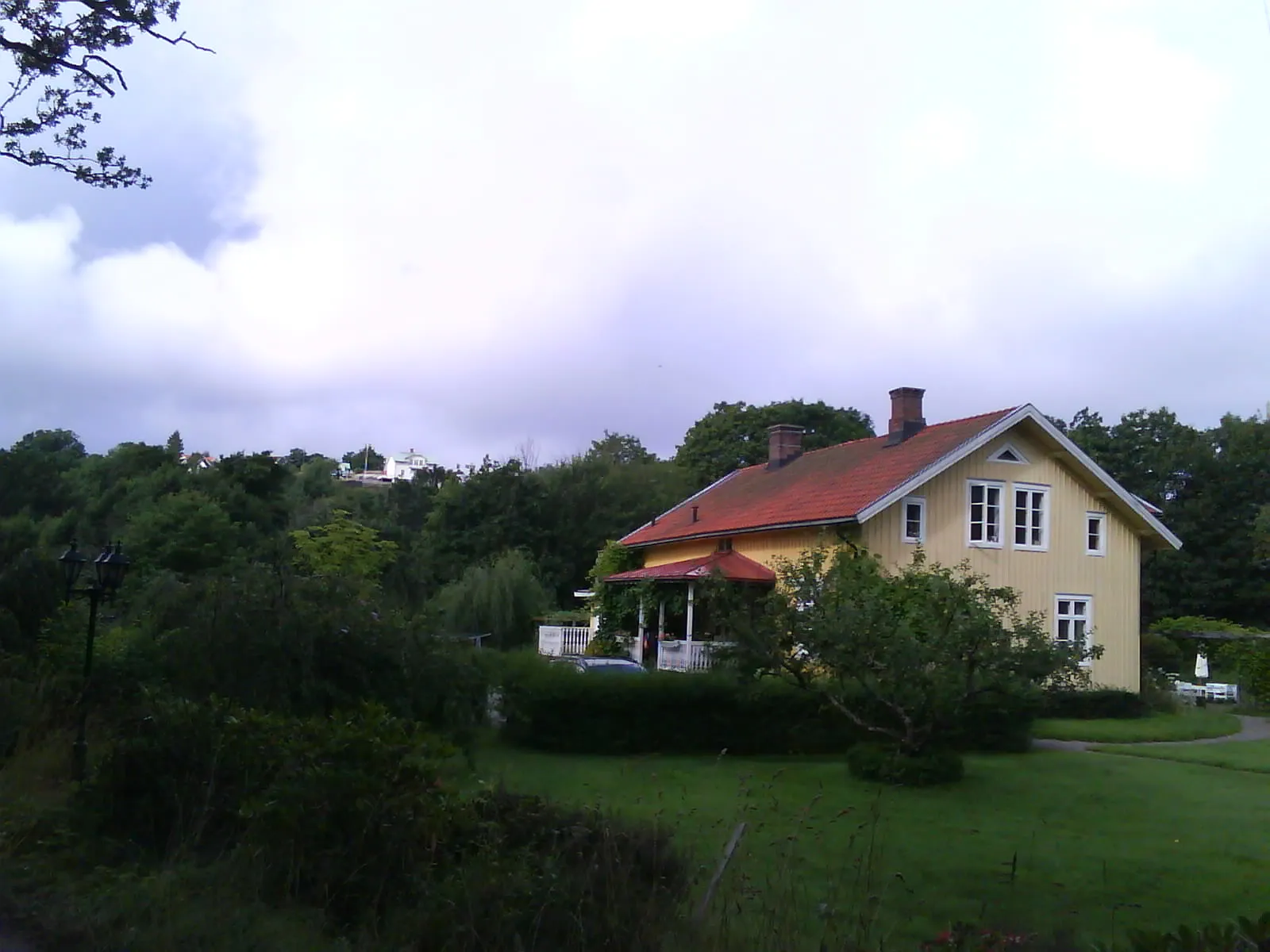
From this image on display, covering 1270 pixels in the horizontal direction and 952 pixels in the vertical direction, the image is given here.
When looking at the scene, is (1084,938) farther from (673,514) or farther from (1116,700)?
(673,514)

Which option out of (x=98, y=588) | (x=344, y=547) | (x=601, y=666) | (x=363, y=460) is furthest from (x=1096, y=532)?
(x=363, y=460)

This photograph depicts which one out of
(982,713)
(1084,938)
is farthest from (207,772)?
(982,713)

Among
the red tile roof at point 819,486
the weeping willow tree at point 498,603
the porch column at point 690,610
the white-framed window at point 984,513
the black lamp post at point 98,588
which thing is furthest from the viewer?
the weeping willow tree at point 498,603

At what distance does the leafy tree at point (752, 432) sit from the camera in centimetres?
5950

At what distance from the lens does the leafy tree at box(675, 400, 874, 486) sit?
5950 centimetres

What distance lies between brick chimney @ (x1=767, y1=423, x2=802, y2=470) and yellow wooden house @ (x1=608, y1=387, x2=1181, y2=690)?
3.80m

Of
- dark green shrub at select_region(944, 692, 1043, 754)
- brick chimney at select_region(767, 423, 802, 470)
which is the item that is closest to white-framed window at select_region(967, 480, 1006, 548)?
brick chimney at select_region(767, 423, 802, 470)

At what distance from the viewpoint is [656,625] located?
31.6 meters

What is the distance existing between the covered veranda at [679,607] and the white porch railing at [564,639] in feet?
7.19

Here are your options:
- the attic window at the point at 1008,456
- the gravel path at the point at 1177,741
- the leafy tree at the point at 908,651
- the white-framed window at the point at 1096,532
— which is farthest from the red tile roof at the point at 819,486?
the leafy tree at the point at 908,651

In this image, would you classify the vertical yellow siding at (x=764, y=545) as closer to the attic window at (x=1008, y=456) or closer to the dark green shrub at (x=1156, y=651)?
the attic window at (x=1008, y=456)

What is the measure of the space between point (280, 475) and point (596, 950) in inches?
1991

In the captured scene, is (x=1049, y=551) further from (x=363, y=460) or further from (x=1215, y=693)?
(x=363, y=460)

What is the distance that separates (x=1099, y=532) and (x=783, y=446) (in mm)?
9912
